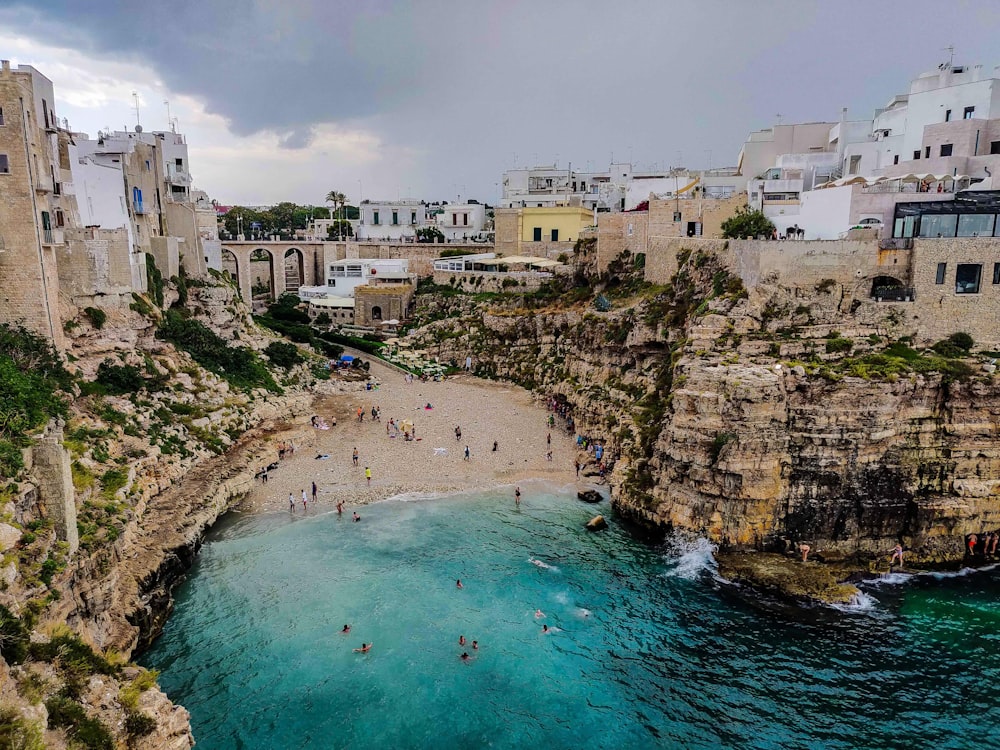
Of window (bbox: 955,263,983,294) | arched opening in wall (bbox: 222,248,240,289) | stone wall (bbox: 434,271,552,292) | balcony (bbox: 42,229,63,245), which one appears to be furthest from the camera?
arched opening in wall (bbox: 222,248,240,289)

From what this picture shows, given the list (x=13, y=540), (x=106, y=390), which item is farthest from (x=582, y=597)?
(x=106, y=390)

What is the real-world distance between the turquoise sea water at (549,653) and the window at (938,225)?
14.1 m

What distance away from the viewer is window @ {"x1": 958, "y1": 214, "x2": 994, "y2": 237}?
27.9 m

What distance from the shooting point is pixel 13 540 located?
15508 millimetres

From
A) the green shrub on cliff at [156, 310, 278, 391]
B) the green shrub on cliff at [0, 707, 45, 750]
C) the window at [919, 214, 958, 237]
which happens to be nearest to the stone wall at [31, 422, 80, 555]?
the green shrub on cliff at [0, 707, 45, 750]

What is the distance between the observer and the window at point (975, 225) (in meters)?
27.9

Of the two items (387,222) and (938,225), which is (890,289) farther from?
(387,222)

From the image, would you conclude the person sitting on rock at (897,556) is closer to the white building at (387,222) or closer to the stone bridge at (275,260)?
the stone bridge at (275,260)

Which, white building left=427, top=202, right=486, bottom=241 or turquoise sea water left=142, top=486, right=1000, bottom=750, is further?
white building left=427, top=202, right=486, bottom=241

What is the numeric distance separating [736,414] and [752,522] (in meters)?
4.04

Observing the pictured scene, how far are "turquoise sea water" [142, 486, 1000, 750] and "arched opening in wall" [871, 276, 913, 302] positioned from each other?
11559 millimetres

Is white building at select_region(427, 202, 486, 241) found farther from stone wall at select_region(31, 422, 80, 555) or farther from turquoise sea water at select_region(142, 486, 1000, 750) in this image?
stone wall at select_region(31, 422, 80, 555)

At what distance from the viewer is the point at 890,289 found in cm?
2925

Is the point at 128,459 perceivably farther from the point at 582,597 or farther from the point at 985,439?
the point at 985,439
